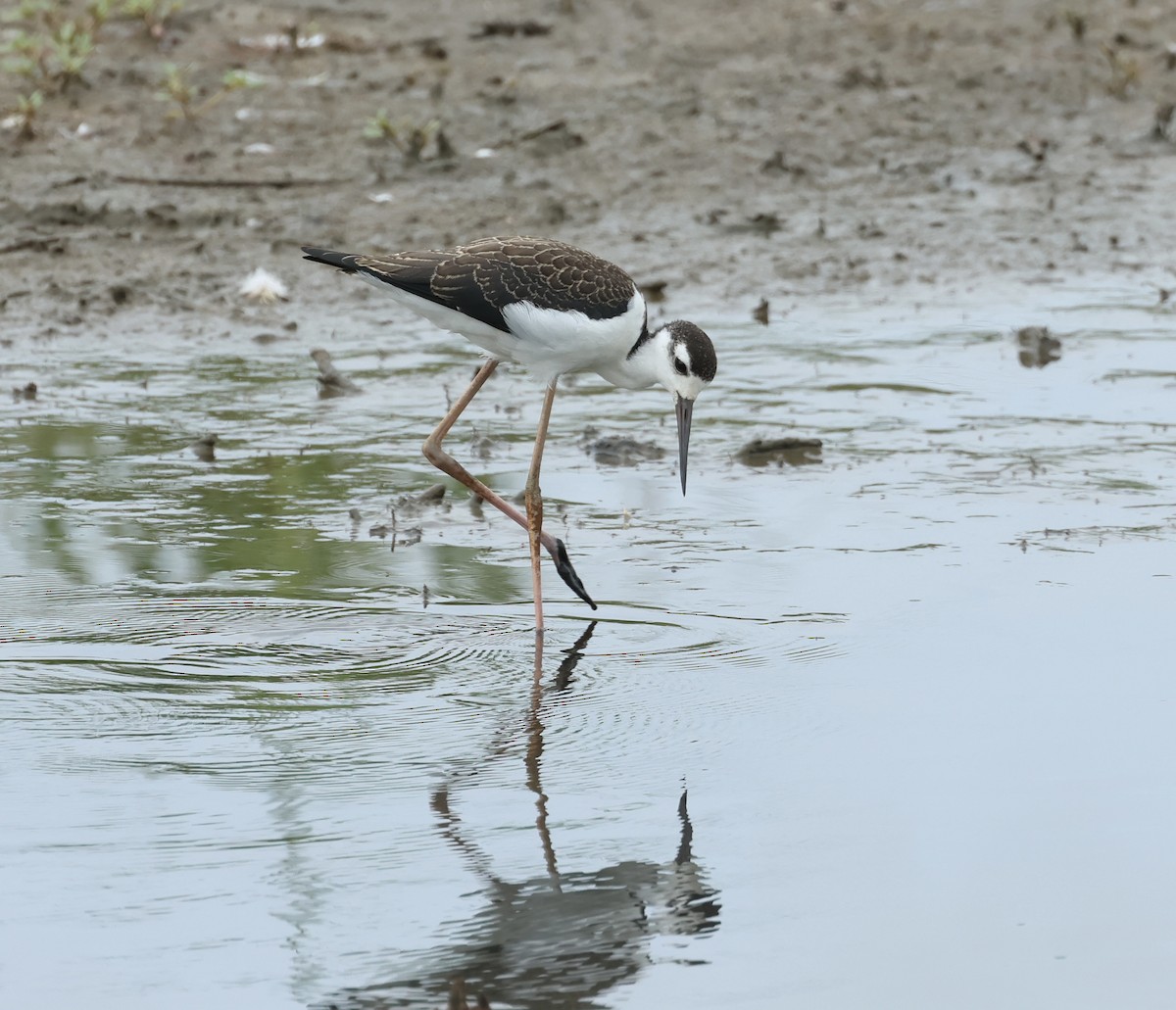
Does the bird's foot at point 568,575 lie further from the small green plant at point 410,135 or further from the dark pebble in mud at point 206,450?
the small green plant at point 410,135

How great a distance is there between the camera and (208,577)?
6.53 metres

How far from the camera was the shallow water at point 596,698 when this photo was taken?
3.98m

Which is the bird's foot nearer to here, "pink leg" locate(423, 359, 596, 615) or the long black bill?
"pink leg" locate(423, 359, 596, 615)

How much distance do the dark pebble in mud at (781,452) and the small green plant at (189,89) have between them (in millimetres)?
5398

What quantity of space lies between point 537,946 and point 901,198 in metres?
9.06

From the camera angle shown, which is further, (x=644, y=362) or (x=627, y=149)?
(x=627, y=149)

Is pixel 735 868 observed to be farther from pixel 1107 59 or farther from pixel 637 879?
pixel 1107 59

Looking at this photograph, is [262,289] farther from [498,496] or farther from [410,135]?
[498,496]

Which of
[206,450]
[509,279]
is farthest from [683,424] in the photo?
[206,450]

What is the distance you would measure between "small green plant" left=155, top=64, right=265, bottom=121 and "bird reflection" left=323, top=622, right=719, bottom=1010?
8.52 metres

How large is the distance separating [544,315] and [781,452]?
6.11 feet

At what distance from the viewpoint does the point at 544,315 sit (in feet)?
21.7

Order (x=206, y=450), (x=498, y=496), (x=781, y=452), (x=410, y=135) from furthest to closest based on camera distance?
(x=410, y=135)
(x=781, y=452)
(x=206, y=450)
(x=498, y=496)

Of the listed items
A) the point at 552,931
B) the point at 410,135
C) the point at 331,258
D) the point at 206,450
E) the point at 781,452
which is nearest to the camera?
the point at 552,931
